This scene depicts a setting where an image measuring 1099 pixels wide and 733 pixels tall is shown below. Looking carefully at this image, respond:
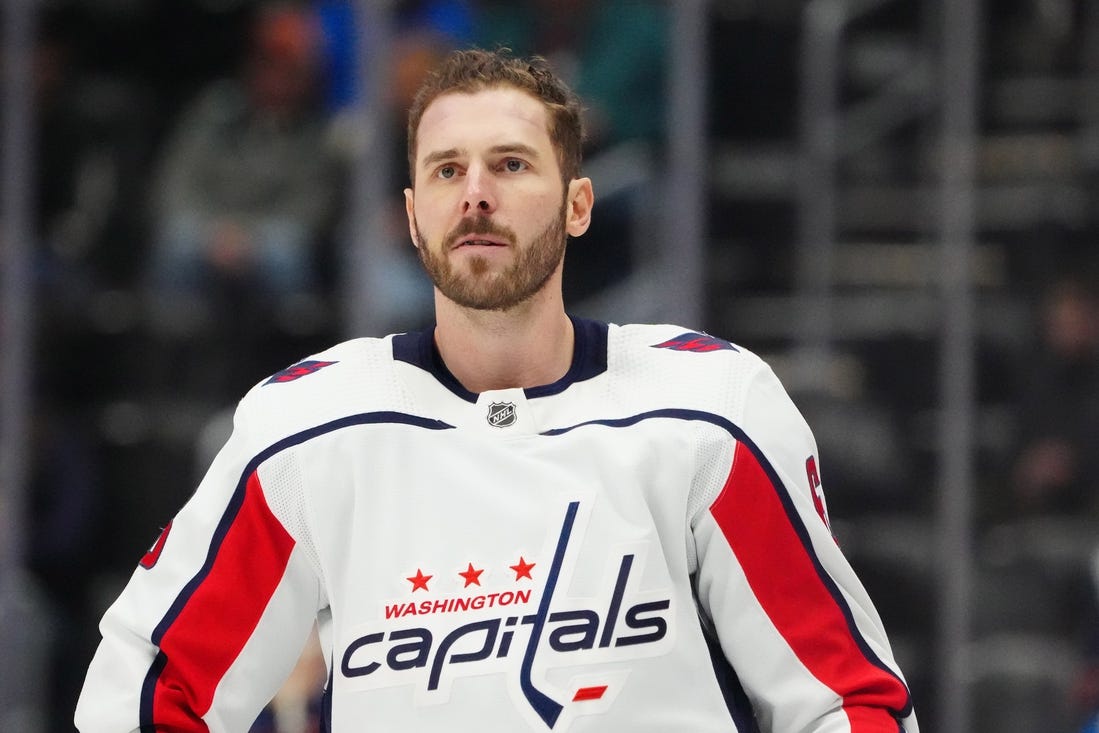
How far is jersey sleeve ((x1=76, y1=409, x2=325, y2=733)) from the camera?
6.00ft

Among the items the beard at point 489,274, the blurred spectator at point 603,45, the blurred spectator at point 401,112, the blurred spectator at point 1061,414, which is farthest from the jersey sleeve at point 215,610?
the blurred spectator at point 1061,414

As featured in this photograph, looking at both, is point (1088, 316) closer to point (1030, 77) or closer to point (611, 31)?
point (1030, 77)

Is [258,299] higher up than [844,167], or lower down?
lower down

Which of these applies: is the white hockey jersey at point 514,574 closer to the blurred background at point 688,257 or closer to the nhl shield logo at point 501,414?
the nhl shield logo at point 501,414

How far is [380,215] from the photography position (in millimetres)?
4328

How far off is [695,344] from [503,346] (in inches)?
8.7

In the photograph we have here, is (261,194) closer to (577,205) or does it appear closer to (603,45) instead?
(603,45)

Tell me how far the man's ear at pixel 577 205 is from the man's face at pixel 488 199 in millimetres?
44

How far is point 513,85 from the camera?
74.6 inches

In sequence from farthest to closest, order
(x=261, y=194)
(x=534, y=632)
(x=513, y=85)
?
(x=261, y=194) < (x=513, y=85) < (x=534, y=632)

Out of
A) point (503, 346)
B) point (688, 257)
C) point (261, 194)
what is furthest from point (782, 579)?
point (261, 194)

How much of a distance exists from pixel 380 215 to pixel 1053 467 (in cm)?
179

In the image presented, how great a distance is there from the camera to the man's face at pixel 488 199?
1.83 metres

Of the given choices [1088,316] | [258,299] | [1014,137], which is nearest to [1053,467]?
[1088,316]
